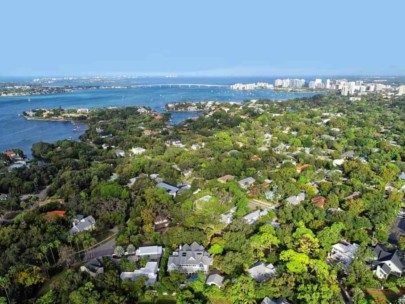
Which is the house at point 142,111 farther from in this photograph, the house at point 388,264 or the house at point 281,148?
the house at point 388,264

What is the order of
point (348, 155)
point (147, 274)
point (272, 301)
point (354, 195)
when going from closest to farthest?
point (272, 301) → point (147, 274) → point (354, 195) → point (348, 155)

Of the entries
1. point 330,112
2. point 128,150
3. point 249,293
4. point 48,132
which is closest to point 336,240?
point 249,293

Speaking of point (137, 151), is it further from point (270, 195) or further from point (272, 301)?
point (272, 301)

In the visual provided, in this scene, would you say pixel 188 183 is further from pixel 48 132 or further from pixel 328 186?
pixel 48 132

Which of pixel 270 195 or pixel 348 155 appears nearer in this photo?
Answer: pixel 270 195

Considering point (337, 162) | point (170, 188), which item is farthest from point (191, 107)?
point (170, 188)

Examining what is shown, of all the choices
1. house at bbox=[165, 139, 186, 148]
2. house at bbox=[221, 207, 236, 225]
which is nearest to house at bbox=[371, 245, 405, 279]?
house at bbox=[221, 207, 236, 225]
